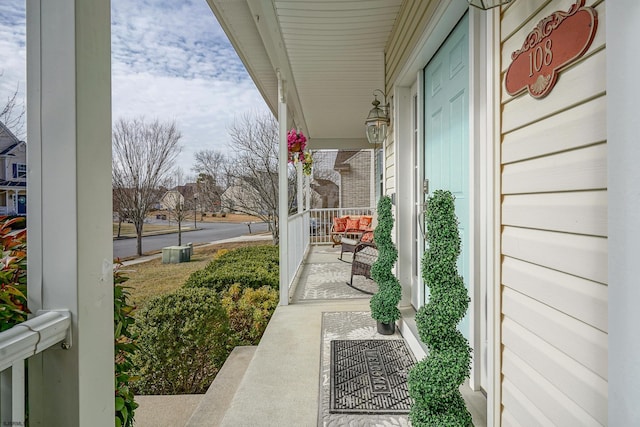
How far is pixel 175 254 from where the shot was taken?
2.99 meters

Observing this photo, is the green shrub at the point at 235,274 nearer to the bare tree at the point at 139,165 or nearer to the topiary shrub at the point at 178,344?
the topiary shrub at the point at 178,344

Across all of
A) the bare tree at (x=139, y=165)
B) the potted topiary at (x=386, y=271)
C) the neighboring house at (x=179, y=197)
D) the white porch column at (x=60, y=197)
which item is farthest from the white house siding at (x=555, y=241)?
the neighboring house at (x=179, y=197)

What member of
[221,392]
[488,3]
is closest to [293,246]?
[221,392]

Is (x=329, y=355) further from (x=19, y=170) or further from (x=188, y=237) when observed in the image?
(x=19, y=170)

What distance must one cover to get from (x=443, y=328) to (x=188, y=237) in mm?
2281

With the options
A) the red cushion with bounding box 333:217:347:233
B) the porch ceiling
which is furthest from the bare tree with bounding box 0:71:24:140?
the red cushion with bounding box 333:217:347:233

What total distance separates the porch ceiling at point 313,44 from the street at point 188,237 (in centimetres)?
172

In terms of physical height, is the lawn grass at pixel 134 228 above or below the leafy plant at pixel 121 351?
above

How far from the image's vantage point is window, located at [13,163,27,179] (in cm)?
77

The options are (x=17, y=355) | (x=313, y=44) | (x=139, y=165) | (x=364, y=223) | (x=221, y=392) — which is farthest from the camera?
(x=364, y=223)

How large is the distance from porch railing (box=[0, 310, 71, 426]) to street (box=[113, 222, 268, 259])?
2.46 ft

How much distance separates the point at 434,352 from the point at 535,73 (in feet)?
3.59

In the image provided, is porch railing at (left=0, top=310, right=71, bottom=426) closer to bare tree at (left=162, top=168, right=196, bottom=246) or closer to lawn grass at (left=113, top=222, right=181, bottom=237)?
lawn grass at (left=113, top=222, right=181, bottom=237)

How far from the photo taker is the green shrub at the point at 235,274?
4770 mm
